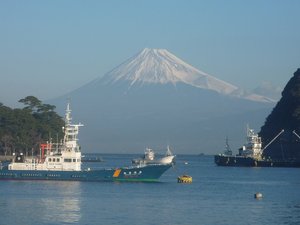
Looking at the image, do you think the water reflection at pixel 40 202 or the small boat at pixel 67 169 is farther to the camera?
the small boat at pixel 67 169

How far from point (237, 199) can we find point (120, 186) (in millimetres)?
17073

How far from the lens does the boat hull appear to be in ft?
342

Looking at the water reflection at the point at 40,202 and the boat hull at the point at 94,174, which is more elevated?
the boat hull at the point at 94,174

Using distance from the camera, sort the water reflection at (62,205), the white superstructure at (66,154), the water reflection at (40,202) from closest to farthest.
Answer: the water reflection at (40,202), the water reflection at (62,205), the white superstructure at (66,154)

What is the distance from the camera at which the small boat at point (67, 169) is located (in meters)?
103

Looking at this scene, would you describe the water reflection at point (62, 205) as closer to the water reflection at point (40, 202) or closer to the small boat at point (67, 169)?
the water reflection at point (40, 202)

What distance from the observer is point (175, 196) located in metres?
91.1

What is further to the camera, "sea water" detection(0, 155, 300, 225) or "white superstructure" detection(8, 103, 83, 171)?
"white superstructure" detection(8, 103, 83, 171)

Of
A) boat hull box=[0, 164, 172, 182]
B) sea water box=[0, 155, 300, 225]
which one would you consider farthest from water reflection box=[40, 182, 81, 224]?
boat hull box=[0, 164, 172, 182]

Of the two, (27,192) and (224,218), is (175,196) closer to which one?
(27,192)

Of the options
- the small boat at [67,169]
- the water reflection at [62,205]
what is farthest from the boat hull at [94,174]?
the water reflection at [62,205]

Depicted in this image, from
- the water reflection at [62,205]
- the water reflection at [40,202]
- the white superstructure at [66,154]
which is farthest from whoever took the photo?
the white superstructure at [66,154]

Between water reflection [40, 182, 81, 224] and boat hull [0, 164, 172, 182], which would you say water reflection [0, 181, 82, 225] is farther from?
boat hull [0, 164, 172, 182]

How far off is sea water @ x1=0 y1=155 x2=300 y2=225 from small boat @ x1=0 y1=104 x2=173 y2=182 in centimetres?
102
